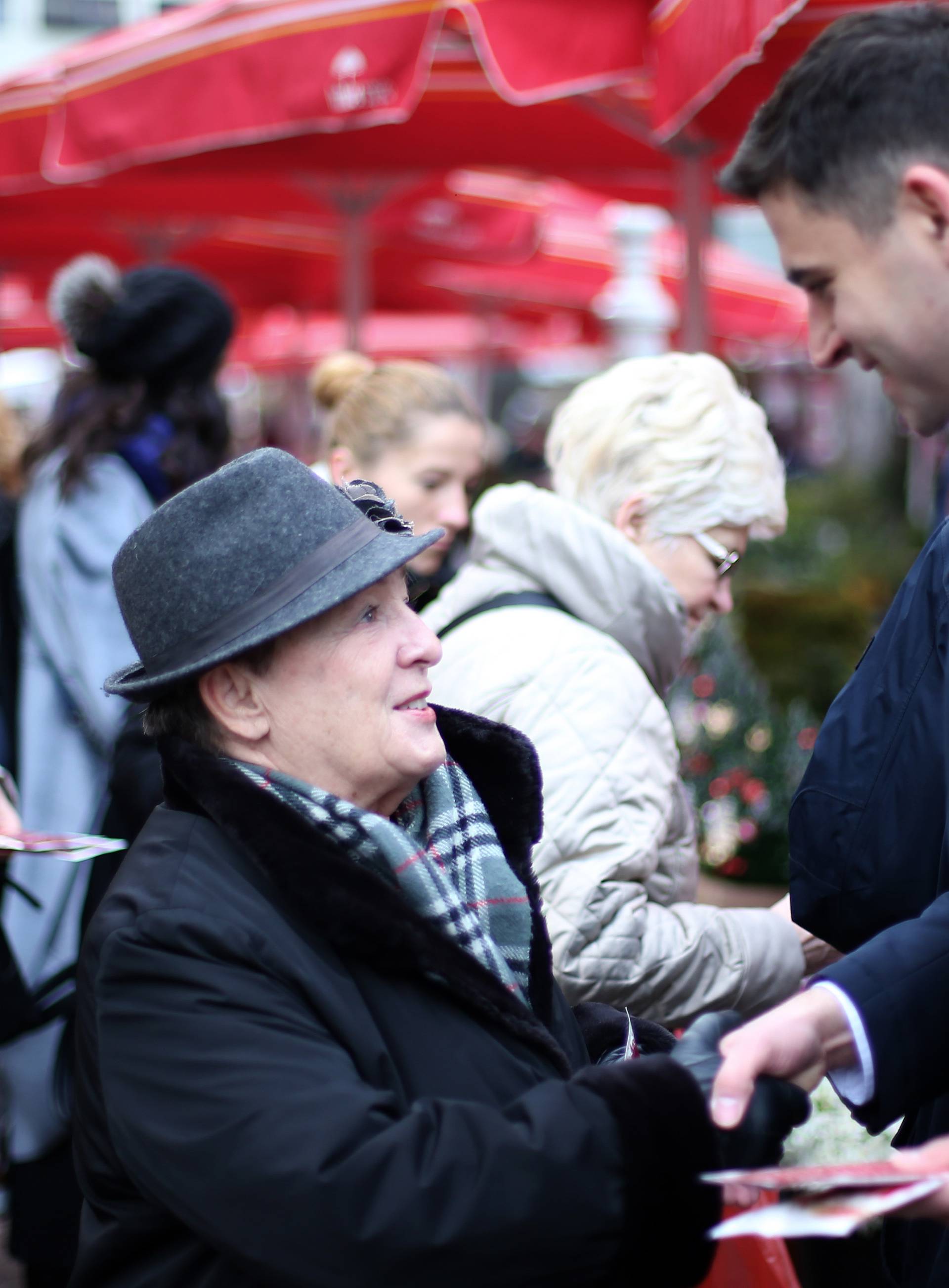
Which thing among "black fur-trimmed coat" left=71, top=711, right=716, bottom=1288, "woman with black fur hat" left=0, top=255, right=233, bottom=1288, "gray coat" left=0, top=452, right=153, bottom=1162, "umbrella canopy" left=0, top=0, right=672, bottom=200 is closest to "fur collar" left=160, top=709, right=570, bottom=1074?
"black fur-trimmed coat" left=71, top=711, right=716, bottom=1288

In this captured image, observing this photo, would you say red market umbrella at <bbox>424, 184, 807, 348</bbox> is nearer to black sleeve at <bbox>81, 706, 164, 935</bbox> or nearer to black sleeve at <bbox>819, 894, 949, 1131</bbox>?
black sleeve at <bbox>81, 706, 164, 935</bbox>

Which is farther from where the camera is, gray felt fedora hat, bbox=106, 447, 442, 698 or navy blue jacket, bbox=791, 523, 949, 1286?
gray felt fedora hat, bbox=106, 447, 442, 698

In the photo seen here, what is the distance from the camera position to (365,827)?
5.42 feet

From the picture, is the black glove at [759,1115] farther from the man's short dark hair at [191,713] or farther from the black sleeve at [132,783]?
the black sleeve at [132,783]

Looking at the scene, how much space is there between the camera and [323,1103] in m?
1.37

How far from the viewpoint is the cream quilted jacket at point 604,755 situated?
87.2 inches

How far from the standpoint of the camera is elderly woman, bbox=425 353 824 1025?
222 centimetres

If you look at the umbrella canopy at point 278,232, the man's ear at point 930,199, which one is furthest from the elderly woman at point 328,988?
the umbrella canopy at point 278,232

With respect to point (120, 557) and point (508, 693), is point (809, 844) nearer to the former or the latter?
point (508, 693)

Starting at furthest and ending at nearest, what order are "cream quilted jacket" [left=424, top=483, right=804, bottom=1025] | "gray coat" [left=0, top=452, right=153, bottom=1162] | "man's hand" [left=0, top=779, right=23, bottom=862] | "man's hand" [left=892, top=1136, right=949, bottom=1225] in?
"gray coat" [left=0, top=452, right=153, bottom=1162] → "man's hand" [left=0, top=779, right=23, bottom=862] → "cream quilted jacket" [left=424, top=483, right=804, bottom=1025] → "man's hand" [left=892, top=1136, right=949, bottom=1225]

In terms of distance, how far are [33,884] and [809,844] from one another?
201 centimetres

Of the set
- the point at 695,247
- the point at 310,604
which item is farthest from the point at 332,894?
the point at 695,247

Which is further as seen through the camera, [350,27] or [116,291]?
[350,27]

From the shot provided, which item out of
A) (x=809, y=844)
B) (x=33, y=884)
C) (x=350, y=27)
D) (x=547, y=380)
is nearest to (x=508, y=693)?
(x=809, y=844)
